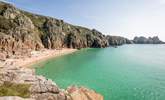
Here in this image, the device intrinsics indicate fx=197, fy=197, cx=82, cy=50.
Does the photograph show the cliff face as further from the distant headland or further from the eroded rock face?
the eroded rock face

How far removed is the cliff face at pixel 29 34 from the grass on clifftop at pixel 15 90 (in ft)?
207

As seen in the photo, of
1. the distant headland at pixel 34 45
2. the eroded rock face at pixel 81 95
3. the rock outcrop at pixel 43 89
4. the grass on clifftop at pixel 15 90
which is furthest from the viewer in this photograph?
the eroded rock face at pixel 81 95

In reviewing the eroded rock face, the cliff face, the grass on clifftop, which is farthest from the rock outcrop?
the cliff face

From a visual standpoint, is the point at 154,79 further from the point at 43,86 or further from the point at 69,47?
the point at 69,47

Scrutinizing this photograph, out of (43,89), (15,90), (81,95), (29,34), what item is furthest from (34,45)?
(15,90)

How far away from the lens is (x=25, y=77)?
2662 centimetres

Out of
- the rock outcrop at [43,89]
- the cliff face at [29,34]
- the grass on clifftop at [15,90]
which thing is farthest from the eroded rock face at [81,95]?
the cliff face at [29,34]

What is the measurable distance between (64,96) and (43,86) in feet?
9.54

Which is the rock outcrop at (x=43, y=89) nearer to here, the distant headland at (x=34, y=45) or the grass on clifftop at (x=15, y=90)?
the distant headland at (x=34, y=45)

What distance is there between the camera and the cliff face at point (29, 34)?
293 feet

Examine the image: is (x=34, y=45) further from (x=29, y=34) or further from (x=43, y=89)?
(x=43, y=89)

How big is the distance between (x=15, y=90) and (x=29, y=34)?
9037 cm

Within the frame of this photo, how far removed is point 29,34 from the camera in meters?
108

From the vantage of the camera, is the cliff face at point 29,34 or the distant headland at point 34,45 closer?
the distant headland at point 34,45
